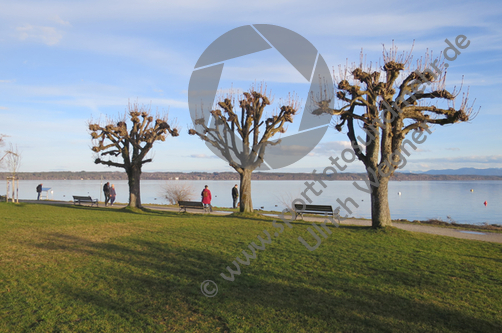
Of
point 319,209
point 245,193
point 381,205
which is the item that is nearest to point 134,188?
point 245,193

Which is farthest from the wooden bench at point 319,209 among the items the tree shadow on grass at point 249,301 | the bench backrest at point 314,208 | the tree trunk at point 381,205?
the tree shadow on grass at point 249,301

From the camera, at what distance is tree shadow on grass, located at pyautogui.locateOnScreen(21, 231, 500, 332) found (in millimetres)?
5035

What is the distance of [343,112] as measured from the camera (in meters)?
14.2

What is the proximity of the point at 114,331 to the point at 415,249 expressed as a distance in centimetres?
893

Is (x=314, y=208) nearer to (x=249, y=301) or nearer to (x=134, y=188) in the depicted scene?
(x=249, y=301)

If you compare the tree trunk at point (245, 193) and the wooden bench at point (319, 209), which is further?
the tree trunk at point (245, 193)

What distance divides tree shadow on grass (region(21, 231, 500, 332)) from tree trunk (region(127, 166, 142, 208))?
14.7 meters

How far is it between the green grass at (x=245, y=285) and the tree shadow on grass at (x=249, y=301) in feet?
0.07

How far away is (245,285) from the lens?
678 cm

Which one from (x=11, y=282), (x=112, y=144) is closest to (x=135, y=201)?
(x=112, y=144)

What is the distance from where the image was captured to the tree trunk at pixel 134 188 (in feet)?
74.7

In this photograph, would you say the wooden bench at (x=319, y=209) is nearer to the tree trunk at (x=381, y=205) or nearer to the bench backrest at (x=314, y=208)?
the bench backrest at (x=314, y=208)

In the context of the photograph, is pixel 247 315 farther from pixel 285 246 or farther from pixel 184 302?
pixel 285 246

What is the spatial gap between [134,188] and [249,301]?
18.8 meters
